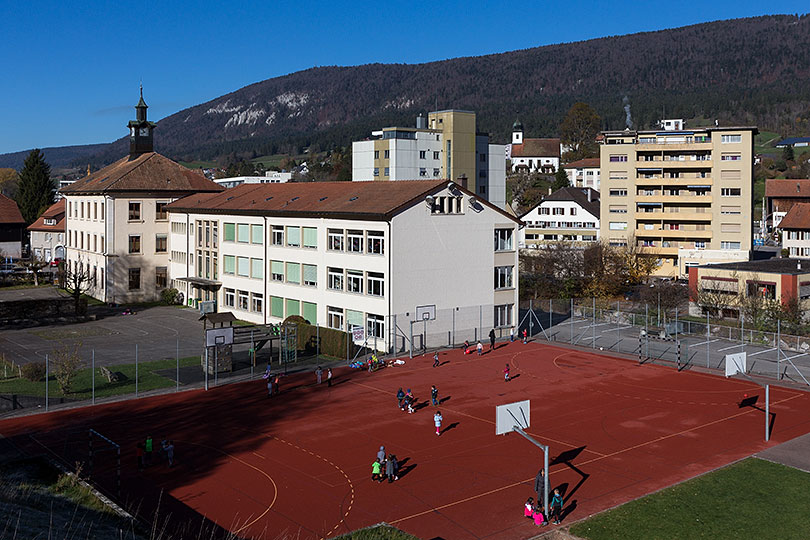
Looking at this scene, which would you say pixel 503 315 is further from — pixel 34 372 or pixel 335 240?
pixel 34 372

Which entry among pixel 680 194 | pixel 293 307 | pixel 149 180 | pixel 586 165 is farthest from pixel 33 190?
pixel 586 165

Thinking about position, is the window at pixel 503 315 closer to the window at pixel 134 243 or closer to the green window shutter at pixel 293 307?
the green window shutter at pixel 293 307

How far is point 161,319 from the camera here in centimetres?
6569

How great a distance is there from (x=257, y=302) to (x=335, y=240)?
1109 centimetres

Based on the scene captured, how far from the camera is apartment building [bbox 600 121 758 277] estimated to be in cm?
9100

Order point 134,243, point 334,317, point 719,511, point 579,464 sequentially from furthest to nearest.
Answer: point 134,243
point 334,317
point 579,464
point 719,511

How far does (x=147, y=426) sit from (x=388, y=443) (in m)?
10.8

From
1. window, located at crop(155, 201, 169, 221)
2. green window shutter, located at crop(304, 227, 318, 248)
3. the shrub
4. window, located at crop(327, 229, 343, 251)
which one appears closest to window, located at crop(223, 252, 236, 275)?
green window shutter, located at crop(304, 227, 318, 248)

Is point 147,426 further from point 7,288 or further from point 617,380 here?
point 7,288

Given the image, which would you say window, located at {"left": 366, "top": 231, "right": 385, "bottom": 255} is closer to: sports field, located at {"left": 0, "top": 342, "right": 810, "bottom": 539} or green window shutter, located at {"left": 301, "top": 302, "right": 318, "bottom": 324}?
green window shutter, located at {"left": 301, "top": 302, "right": 318, "bottom": 324}

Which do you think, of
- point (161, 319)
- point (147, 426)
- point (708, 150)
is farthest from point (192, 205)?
point (708, 150)

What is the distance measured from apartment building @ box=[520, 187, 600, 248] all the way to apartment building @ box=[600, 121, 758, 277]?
479 inches

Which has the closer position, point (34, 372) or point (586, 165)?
point (34, 372)

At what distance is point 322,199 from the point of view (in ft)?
198
